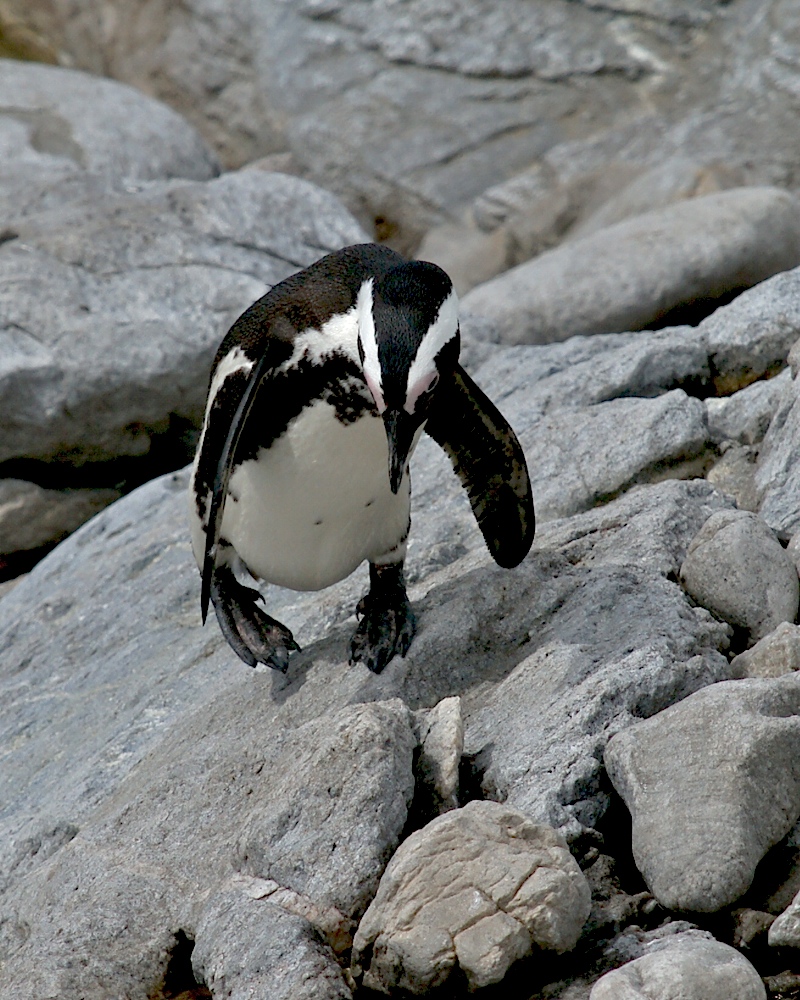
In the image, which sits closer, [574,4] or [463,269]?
[463,269]

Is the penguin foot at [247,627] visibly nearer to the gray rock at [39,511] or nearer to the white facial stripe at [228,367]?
the white facial stripe at [228,367]

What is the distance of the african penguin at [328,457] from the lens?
2.89m

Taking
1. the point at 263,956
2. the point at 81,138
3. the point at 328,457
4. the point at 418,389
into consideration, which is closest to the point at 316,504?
the point at 328,457

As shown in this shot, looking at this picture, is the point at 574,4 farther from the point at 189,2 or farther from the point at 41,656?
the point at 41,656

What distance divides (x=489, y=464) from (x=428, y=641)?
1.61 ft

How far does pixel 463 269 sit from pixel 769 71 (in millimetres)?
2570

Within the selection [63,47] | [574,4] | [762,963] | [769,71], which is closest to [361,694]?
[762,963]

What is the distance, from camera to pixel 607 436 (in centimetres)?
396

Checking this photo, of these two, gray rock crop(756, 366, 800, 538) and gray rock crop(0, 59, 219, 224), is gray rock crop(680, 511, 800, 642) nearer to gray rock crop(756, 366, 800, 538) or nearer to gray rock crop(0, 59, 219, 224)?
gray rock crop(756, 366, 800, 538)

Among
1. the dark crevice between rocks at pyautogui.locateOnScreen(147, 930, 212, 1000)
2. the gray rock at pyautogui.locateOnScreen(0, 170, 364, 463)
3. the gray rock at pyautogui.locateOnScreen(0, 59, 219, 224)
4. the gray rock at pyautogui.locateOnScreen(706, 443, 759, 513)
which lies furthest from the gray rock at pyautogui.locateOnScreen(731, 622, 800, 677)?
the gray rock at pyautogui.locateOnScreen(0, 59, 219, 224)

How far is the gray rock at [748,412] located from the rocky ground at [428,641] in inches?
0.6

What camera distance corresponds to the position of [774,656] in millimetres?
2809

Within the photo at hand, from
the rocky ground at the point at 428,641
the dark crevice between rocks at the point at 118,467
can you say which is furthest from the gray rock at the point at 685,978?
the dark crevice between rocks at the point at 118,467

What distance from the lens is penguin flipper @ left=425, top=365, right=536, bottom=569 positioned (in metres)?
3.22
